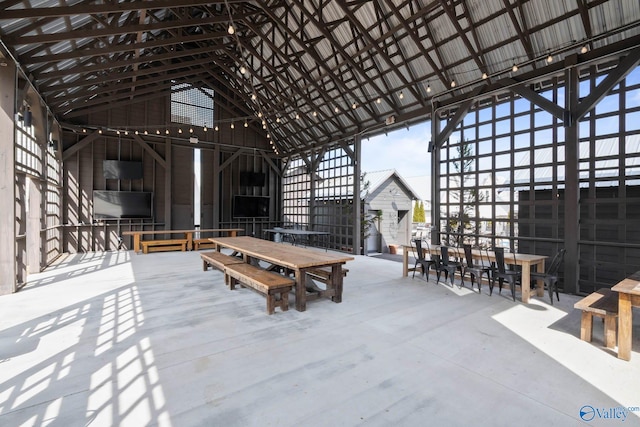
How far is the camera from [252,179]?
Answer: 41.3 ft

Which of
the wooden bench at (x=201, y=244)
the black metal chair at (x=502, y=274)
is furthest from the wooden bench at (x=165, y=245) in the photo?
the black metal chair at (x=502, y=274)

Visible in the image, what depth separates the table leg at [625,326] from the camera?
2754mm

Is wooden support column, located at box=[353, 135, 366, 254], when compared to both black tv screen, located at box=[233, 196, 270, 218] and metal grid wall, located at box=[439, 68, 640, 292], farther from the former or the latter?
black tv screen, located at box=[233, 196, 270, 218]

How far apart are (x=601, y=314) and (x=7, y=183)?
8.06 m

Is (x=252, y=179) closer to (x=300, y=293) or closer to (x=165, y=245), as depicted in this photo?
(x=165, y=245)

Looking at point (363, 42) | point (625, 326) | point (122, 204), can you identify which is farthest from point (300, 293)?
point (122, 204)

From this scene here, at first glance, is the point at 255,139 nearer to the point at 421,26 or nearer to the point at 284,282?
the point at 421,26

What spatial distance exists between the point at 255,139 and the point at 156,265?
7192 millimetres

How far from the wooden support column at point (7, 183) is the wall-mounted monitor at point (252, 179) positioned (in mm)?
7927

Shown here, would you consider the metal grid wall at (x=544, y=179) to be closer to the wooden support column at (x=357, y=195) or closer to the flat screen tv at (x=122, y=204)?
the wooden support column at (x=357, y=195)

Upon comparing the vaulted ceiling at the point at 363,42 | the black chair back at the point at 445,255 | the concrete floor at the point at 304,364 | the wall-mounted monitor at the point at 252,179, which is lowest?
the concrete floor at the point at 304,364

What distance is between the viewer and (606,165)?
15.9ft

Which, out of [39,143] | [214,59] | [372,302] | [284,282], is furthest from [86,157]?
[372,302]

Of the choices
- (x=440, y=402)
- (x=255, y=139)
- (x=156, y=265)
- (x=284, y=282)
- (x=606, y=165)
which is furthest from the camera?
(x=255, y=139)
